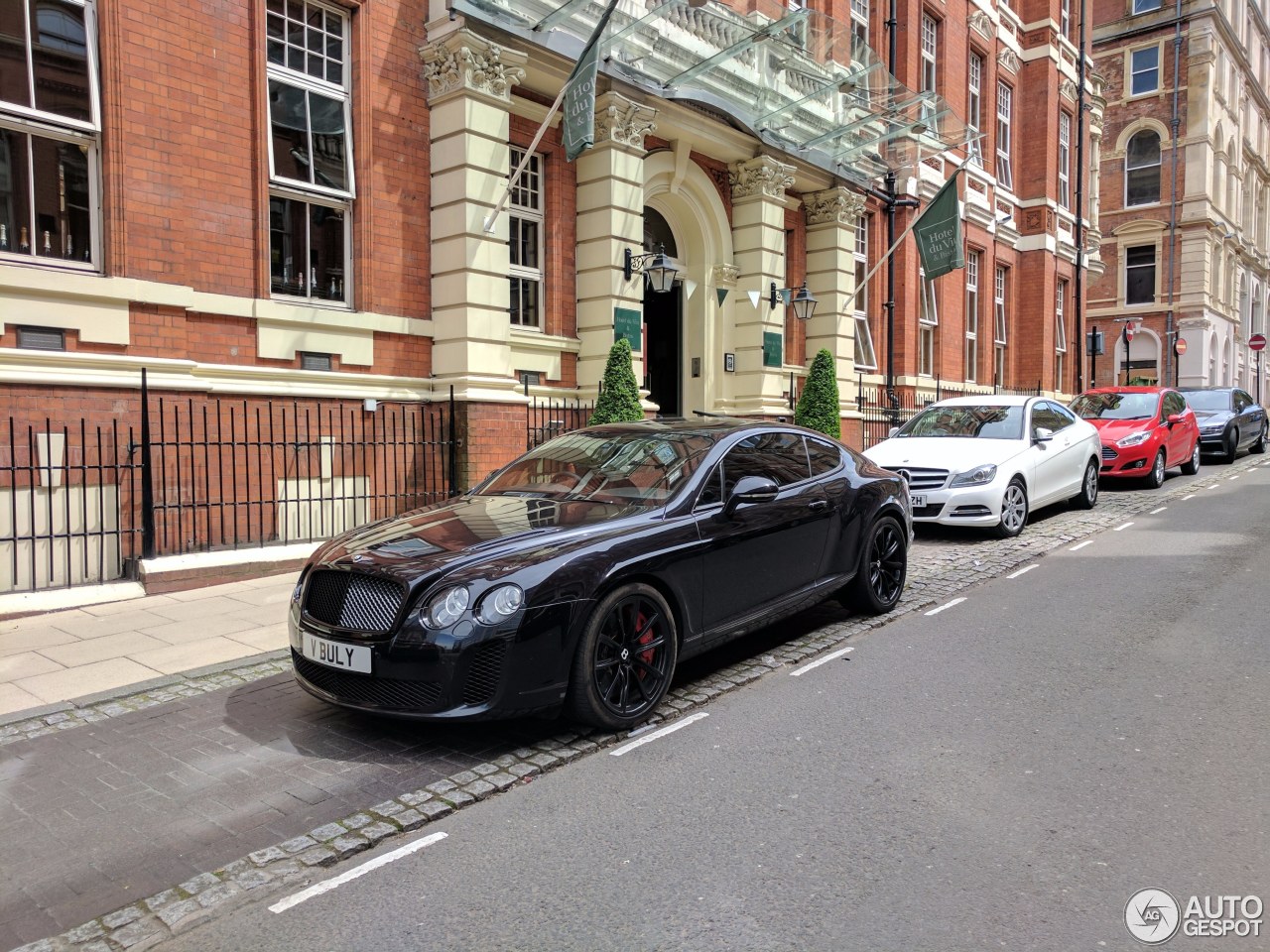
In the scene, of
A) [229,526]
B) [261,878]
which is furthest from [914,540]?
[261,878]

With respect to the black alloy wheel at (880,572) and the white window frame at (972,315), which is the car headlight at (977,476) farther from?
the white window frame at (972,315)

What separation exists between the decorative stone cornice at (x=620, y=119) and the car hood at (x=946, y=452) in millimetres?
5610

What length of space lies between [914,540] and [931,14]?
652 inches

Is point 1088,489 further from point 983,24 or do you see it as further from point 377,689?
point 983,24

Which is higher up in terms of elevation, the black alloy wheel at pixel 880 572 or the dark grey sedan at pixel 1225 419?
the dark grey sedan at pixel 1225 419

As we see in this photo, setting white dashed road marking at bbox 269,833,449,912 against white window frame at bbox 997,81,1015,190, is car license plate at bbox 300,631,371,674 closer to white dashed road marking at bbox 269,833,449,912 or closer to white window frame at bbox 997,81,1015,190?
white dashed road marking at bbox 269,833,449,912

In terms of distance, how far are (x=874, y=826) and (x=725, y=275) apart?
1309 centimetres

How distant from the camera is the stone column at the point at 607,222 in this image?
12.6 metres

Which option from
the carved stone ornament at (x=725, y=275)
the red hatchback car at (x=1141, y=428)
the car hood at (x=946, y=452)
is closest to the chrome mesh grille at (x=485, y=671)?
the car hood at (x=946, y=452)

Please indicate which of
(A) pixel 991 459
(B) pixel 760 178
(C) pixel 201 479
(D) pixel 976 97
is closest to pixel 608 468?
(C) pixel 201 479

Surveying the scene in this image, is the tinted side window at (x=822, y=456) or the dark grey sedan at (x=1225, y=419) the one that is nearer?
the tinted side window at (x=822, y=456)

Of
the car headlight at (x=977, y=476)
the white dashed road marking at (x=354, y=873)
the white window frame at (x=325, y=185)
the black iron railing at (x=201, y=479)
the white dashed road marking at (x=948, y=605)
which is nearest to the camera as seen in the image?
the white dashed road marking at (x=354, y=873)

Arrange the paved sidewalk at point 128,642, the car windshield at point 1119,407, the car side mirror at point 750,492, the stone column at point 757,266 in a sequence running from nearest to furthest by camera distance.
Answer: the car side mirror at point 750,492, the paved sidewalk at point 128,642, the stone column at point 757,266, the car windshield at point 1119,407

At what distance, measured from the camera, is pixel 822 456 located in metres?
6.79
